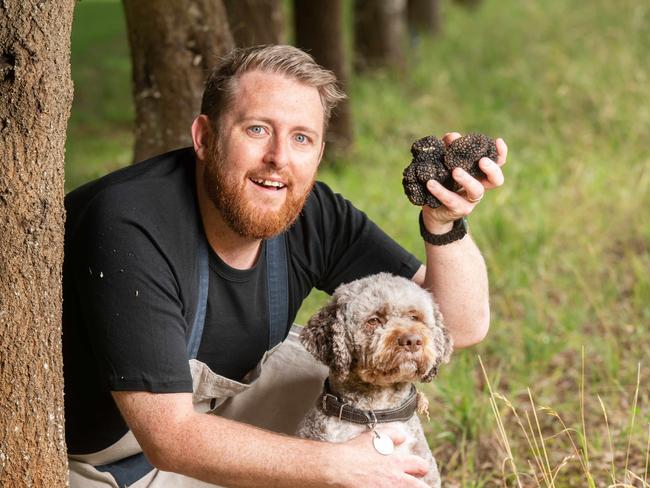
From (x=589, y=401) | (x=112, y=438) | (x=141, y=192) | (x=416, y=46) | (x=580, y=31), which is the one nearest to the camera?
(x=141, y=192)

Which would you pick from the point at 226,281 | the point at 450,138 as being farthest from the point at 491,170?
the point at 226,281

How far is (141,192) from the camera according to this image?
2.98 metres

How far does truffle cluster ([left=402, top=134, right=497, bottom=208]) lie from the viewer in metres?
3.07

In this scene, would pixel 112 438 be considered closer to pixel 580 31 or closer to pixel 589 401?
pixel 589 401

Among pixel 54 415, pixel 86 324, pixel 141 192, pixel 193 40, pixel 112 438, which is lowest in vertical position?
pixel 112 438

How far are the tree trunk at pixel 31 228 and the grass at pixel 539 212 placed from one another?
5.11ft

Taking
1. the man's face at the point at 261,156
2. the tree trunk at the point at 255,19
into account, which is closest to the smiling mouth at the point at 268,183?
the man's face at the point at 261,156

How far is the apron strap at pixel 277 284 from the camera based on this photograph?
3359 mm

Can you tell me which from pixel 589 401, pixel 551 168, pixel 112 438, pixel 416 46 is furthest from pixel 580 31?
pixel 112 438

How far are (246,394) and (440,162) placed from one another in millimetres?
1329

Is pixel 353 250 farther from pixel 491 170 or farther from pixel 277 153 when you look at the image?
pixel 491 170

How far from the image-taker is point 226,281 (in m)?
3.20

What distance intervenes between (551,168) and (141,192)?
5.32m

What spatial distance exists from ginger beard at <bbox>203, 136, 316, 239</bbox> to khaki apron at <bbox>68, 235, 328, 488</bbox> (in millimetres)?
159
